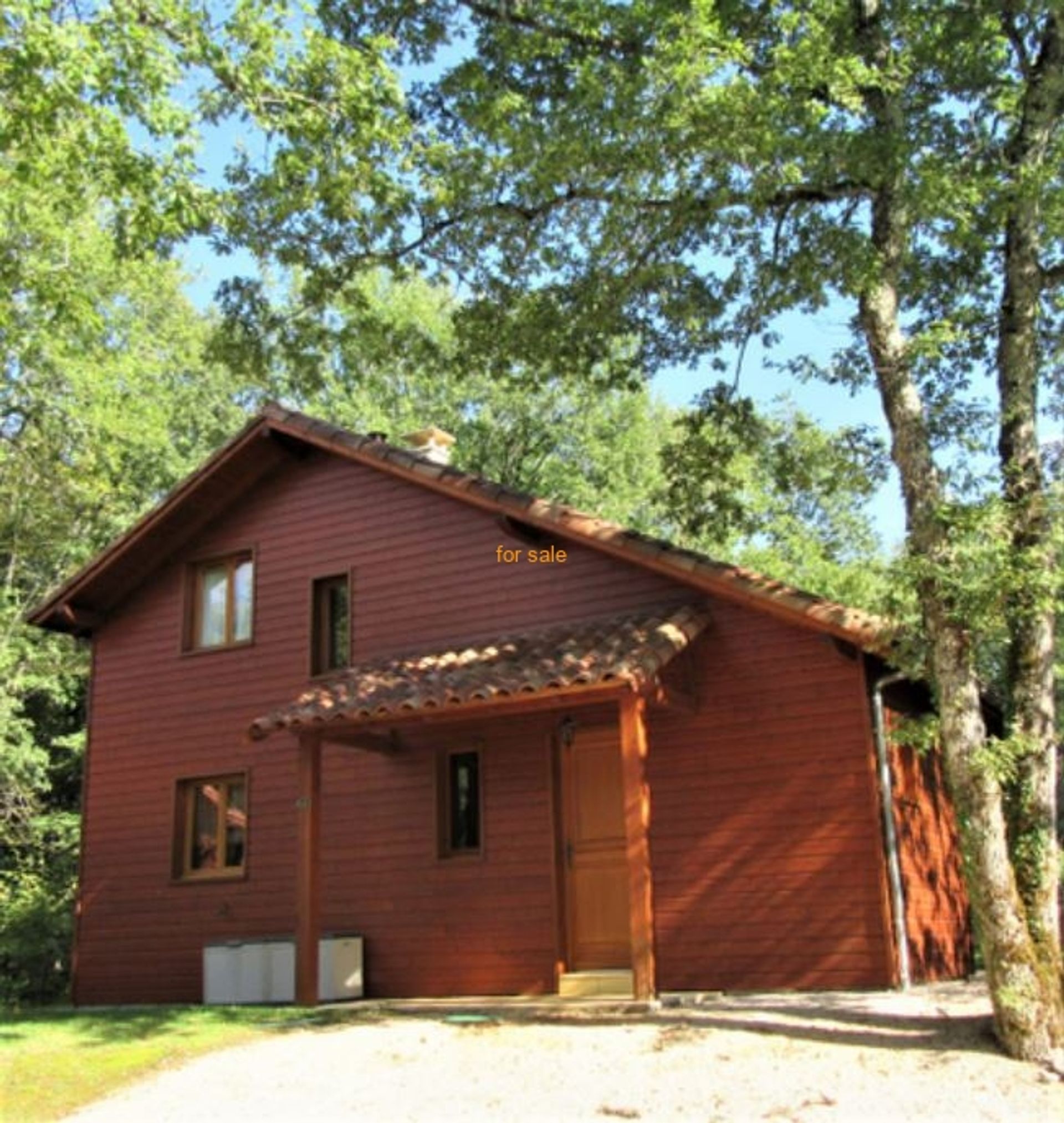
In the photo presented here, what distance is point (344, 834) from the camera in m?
13.3

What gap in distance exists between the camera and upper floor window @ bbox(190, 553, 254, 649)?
15156mm

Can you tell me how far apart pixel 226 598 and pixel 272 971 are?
491 cm

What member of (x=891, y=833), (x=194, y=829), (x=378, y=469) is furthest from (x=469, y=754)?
(x=891, y=833)

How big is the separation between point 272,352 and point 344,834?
544cm

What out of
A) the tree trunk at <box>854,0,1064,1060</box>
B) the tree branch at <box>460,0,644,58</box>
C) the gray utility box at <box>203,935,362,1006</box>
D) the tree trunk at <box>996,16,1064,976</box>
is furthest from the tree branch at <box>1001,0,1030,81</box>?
the gray utility box at <box>203,935,362,1006</box>

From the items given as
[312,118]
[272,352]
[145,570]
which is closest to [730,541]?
[145,570]

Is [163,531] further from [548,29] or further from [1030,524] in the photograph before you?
[1030,524]

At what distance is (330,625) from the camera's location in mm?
Result: 14570

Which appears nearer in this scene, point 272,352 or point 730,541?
point 272,352

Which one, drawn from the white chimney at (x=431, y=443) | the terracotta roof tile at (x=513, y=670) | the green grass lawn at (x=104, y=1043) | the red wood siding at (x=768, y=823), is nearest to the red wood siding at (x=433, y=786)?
the red wood siding at (x=768, y=823)

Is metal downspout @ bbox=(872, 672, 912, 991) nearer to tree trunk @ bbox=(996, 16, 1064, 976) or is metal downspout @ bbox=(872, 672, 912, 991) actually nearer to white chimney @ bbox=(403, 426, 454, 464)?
tree trunk @ bbox=(996, 16, 1064, 976)

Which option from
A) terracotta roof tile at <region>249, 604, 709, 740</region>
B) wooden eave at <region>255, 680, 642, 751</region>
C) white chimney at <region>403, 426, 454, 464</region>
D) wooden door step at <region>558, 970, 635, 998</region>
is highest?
white chimney at <region>403, 426, 454, 464</region>

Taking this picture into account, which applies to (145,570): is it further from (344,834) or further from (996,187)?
(996,187)

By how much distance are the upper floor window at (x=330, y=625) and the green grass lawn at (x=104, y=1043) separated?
4037 mm
